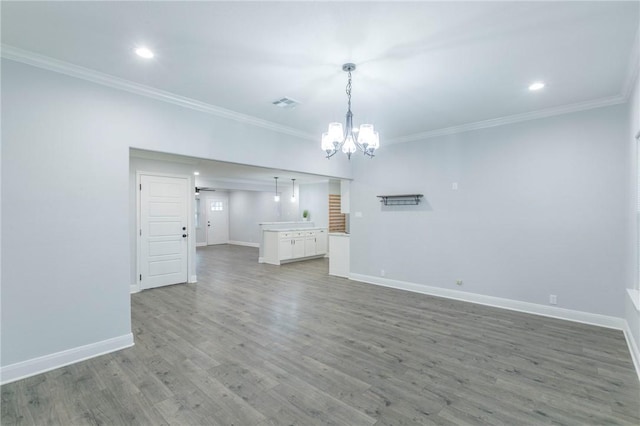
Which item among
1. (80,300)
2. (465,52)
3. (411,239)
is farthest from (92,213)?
(411,239)

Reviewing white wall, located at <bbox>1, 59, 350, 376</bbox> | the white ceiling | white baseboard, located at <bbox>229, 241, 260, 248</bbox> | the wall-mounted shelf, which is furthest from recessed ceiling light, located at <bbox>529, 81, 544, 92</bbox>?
white baseboard, located at <bbox>229, 241, 260, 248</bbox>

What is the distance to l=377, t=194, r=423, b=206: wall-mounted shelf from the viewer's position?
531 centimetres

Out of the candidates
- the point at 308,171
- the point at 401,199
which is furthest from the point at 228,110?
the point at 401,199

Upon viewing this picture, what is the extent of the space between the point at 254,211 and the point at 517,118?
390 inches

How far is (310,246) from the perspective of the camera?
8891mm

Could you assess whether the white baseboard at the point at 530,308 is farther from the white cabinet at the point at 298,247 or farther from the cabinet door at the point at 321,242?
the cabinet door at the point at 321,242

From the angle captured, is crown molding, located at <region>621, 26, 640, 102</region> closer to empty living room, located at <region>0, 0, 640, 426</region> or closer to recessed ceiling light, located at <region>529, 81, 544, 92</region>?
empty living room, located at <region>0, 0, 640, 426</region>

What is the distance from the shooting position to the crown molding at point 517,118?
369 centimetres

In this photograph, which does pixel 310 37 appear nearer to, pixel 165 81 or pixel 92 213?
pixel 165 81

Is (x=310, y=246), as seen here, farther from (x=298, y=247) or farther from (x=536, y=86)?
(x=536, y=86)

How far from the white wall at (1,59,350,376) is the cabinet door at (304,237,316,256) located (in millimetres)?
5677

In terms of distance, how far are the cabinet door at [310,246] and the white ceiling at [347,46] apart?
5492mm

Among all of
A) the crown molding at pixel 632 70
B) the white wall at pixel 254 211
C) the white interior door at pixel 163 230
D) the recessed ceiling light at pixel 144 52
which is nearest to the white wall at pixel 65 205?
the recessed ceiling light at pixel 144 52

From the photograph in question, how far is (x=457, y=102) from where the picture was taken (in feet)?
12.3
